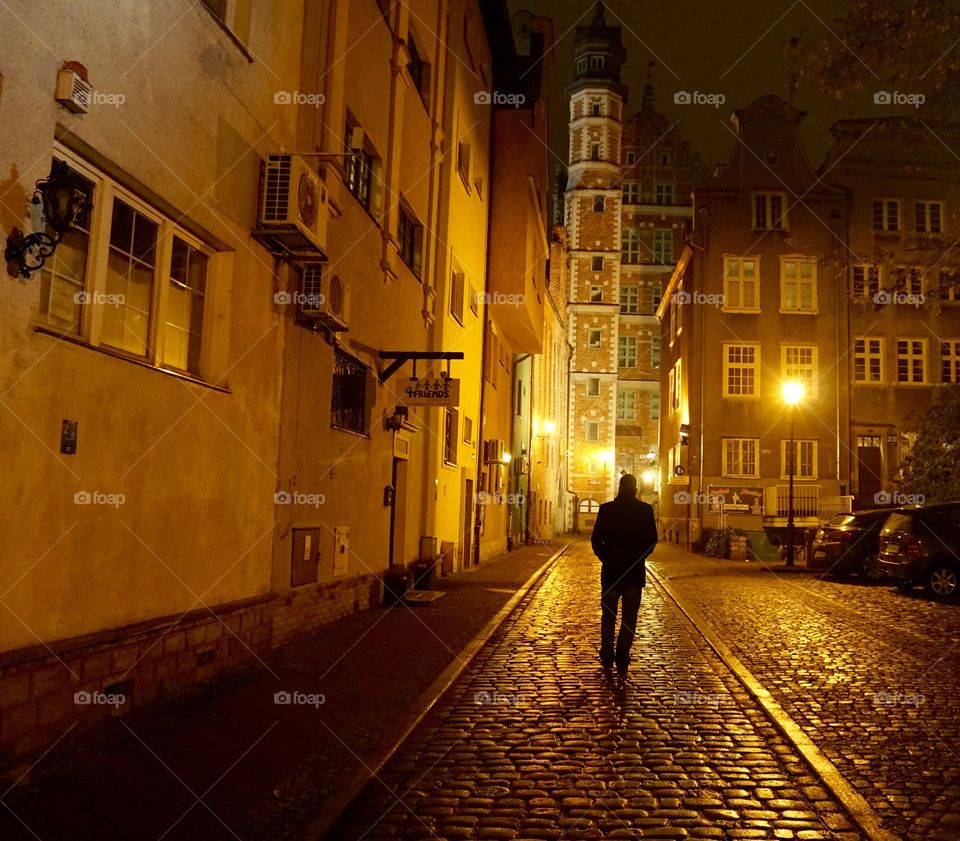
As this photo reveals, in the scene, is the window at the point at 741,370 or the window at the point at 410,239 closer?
the window at the point at 410,239

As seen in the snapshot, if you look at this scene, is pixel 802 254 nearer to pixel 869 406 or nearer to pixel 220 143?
pixel 869 406

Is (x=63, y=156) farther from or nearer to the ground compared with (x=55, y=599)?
farther from the ground

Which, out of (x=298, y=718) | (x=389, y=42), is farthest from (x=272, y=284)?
(x=389, y=42)

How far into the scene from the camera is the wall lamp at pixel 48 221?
550 cm

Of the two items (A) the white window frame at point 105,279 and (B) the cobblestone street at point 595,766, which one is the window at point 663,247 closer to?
(B) the cobblestone street at point 595,766

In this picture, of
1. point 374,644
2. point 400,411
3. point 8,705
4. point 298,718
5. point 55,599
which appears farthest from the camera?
point 400,411

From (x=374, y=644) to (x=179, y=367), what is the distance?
162 inches

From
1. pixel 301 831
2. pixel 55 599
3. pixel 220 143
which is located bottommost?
pixel 301 831

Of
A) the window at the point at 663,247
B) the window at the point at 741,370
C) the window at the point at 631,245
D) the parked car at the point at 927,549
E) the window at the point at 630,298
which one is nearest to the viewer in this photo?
the parked car at the point at 927,549

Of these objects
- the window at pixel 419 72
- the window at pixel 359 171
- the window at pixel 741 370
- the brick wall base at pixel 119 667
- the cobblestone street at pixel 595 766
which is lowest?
the cobblestone street at pixel 595 766

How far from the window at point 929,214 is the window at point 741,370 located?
27.2 feet

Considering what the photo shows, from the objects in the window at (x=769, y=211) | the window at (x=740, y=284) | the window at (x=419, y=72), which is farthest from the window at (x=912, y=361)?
the window at (x=419, y=72)

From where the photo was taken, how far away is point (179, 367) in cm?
808

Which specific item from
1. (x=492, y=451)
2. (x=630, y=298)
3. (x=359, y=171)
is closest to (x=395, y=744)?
(x=359, y=171)
